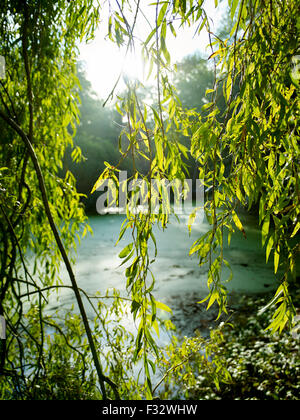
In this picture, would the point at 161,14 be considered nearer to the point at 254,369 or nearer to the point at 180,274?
the point at 254,369

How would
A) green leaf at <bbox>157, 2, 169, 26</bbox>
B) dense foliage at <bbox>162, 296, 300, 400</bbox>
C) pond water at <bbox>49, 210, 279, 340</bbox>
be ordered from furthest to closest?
pond water at <bbox>49, 210, 279, 340</bbox>
dense foliage at <bbox>162, 296, 300, 400</bbox>
green leaf at <bbox>157, 2, 169, 26</bbox>

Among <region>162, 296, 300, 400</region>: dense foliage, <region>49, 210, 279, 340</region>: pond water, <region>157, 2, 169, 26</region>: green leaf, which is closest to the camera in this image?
<region>157, 2, 169, 26</region>: green leaf

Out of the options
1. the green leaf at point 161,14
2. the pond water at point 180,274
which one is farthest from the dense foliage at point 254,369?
the green leaf at point 161,14

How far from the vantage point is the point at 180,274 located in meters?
3.96

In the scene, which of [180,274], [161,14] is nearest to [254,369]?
[180,274]

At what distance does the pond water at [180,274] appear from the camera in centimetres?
311

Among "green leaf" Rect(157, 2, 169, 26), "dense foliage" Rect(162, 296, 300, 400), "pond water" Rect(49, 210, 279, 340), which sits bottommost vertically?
"dense foliage" Rect(162, 296, 300, 400)

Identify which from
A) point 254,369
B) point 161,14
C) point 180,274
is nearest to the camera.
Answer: point 161,14

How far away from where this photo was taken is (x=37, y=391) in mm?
1229

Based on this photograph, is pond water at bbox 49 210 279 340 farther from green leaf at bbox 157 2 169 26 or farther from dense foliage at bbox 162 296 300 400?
green leaf at bbox 157 2 169 26

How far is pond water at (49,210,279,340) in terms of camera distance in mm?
3107

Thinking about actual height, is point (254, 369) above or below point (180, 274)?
below

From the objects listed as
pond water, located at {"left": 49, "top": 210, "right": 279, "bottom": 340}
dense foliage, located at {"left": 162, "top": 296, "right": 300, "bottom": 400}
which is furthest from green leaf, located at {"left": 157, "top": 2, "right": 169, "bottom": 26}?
pond water, located at {"left": 49, "top": 210, "right": 279, "bottom": 340}
